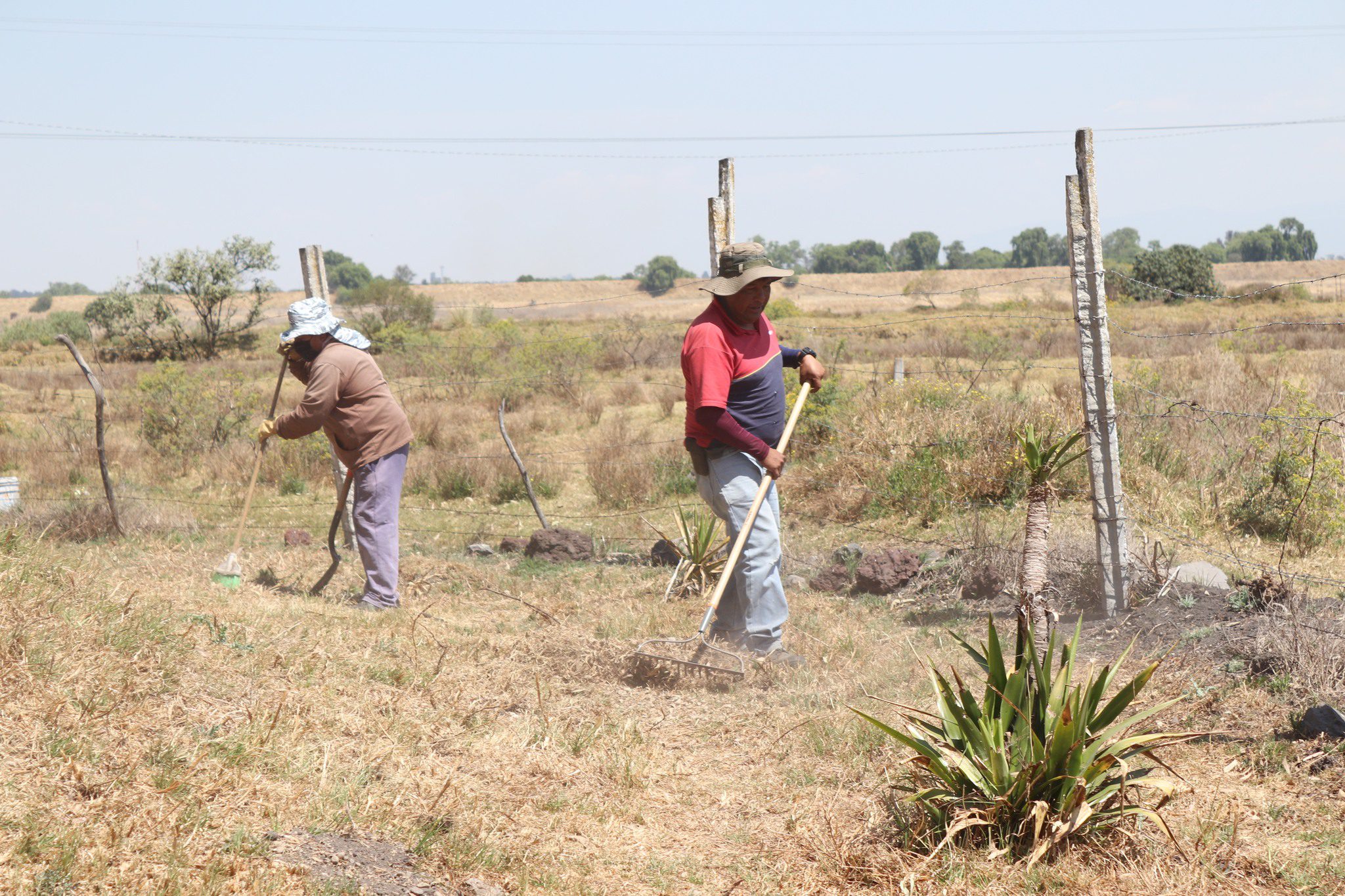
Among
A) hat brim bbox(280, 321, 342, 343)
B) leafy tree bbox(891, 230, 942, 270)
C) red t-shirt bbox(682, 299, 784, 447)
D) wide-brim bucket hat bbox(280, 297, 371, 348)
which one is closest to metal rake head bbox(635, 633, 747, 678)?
red t-shirt bbox(682, 299, 784, 447)

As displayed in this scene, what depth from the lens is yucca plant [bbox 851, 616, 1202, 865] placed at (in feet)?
9.96

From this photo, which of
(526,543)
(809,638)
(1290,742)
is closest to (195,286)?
(526,543)

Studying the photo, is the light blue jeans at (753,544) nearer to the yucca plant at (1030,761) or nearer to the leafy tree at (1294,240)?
the yucca plant at (1030,761)

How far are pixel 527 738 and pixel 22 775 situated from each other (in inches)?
64.6

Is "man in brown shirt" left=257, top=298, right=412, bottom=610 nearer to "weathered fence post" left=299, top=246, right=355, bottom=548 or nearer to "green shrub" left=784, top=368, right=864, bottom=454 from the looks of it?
"weathered fence post" left=299, top=246, right=355, bottom=548

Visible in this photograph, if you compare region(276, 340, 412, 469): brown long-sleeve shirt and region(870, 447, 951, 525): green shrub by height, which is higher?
region(276, 340, 412, 469): brown long-sleeve shirt

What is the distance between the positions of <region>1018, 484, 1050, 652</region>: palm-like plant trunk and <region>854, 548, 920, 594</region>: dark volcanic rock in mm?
3442

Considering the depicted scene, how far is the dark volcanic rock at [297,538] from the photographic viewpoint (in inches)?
318

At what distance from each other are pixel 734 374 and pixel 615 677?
153 centimetres

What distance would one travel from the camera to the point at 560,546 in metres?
7.77

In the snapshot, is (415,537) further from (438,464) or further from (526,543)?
(438,464)

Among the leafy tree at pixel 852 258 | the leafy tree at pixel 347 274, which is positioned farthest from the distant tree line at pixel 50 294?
the leafy tree at pixel 852 258

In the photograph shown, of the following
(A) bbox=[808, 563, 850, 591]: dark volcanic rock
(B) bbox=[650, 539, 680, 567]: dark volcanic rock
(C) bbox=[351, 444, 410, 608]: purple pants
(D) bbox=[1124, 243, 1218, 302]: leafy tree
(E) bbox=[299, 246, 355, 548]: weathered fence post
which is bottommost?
(A) bbox=[808, 563, 850, 591]: dark volcanic rock

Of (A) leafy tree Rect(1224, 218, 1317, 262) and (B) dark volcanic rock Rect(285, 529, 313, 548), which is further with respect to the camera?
(A) leafy tree Rect(1224, 218, 1317, 262)
